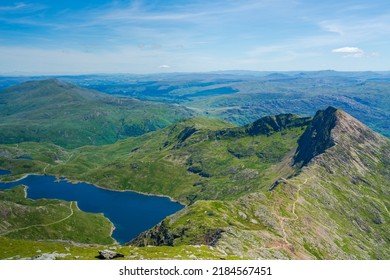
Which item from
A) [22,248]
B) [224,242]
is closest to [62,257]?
[22,248]

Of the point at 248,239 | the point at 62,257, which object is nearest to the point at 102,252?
the point at 62,257
